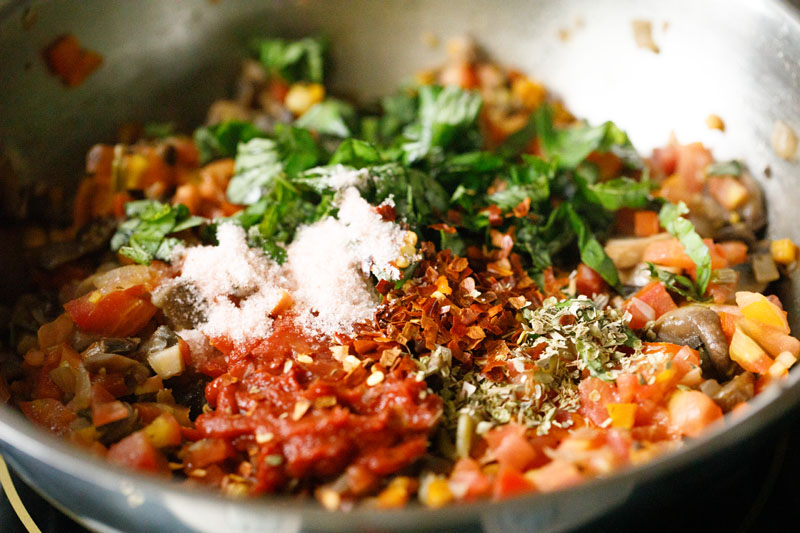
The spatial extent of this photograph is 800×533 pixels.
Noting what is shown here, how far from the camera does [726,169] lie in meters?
2.36

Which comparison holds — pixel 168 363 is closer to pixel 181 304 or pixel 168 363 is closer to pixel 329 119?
pixel 181 304

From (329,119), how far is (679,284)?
146 cm

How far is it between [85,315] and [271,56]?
1.48m

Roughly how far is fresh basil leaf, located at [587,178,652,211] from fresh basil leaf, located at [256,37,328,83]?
133 centimetres

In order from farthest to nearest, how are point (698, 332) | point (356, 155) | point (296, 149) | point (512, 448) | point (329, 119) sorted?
point (329, 119) < point (296, 149) < point (356, 155) < point (698, 332) < point (512, 448)

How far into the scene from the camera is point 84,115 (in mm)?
2629

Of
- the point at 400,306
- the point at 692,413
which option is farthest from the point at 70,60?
the point at 692,413

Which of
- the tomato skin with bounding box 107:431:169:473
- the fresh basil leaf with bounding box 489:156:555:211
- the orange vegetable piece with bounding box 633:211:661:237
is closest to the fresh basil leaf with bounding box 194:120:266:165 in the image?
the fresh basil leaf with bounding box 489:156:555:211

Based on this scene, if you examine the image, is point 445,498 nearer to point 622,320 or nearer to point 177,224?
point 622,320

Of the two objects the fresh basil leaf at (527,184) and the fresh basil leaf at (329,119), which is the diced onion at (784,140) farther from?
the fresh basil leaf at (329,119)

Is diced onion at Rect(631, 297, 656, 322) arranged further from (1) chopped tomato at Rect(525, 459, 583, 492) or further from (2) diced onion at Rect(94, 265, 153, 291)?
(2) diced onion at Rect(94, 265, 153, 291)

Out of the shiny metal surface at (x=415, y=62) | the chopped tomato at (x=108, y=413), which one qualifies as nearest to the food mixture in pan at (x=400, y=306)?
the chopped tomato at (x=108, y=413)

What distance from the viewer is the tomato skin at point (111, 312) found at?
76.3 inches

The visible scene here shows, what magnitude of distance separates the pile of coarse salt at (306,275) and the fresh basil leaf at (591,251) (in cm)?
62
